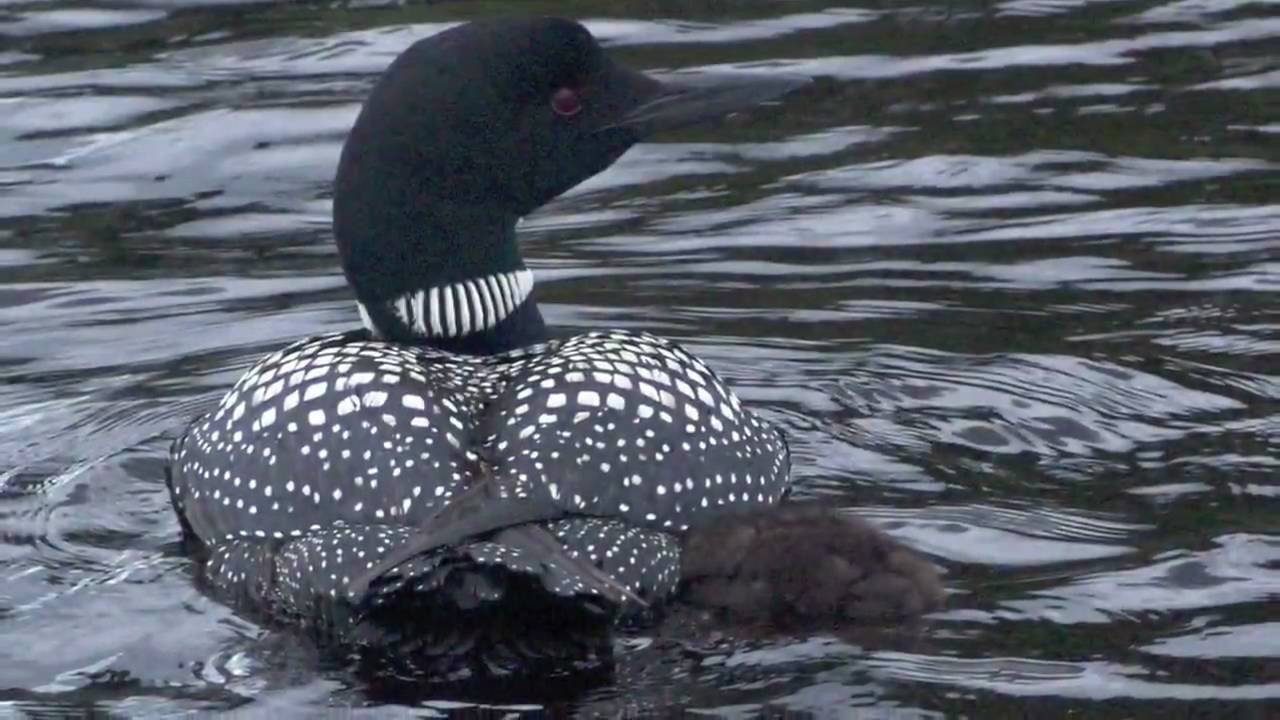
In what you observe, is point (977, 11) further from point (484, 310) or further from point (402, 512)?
point (402, 512)

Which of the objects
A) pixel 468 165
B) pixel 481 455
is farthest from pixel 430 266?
pixel 481 455

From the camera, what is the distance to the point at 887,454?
19.5 feet

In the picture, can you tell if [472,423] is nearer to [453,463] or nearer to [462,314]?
[453,463]

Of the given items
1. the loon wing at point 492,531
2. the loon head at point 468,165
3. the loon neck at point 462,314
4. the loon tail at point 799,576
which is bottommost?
the loon tail at point 799,576

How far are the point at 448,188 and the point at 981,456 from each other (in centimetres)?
138

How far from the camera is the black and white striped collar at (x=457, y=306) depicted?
18.7ft

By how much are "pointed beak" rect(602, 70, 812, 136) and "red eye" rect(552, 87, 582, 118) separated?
0.13 meters

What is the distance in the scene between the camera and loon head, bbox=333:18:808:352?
18.3 ft

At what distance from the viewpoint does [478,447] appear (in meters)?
4.95

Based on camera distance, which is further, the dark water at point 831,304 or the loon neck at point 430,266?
the loon neck at point 430,266

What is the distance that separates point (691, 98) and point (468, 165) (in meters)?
0.66

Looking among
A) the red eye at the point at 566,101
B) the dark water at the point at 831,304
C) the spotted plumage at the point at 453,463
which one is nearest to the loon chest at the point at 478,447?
the spotted plumage at the point at 453,463

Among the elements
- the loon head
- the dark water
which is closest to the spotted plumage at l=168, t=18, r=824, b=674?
the loon head

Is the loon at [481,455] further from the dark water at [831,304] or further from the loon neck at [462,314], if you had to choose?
the dark water at [831,304]
